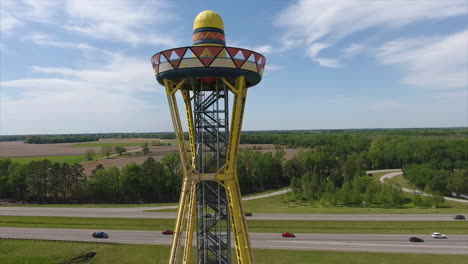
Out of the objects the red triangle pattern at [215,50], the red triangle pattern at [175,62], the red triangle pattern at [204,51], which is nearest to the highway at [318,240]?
the red triangle pattern at [204,51]

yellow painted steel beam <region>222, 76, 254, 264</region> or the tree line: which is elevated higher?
yellow painted steel beam <region>222, 76, 254, 264</region>

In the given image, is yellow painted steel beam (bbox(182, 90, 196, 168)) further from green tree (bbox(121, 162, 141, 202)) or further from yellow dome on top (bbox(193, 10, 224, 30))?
green tree (bbox(121, 162, 141, 202))

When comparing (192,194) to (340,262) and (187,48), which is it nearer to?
(187,48)

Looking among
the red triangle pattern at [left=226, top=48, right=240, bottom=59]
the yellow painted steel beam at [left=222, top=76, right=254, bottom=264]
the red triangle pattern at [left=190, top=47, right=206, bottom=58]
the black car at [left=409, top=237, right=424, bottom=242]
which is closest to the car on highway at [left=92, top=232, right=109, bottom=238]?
the yellow painted steel beam at [left=222, top=76, right=254, bottom=264]

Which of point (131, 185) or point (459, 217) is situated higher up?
point (131, 185)

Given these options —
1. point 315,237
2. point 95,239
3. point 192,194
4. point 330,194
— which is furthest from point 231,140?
point 330,194

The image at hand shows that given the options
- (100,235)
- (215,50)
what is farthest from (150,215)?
(215,50)

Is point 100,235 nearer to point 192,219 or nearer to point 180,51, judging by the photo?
point 192,219
